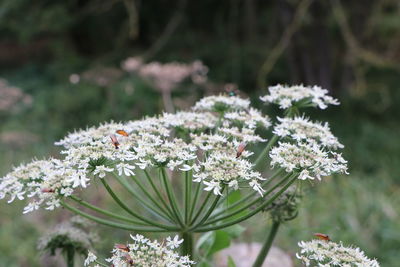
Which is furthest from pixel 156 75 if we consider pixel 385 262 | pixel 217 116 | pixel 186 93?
pixel 217 116

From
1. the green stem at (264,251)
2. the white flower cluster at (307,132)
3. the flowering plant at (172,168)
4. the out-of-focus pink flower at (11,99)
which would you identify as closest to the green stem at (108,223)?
the flowering plant at (172,168)

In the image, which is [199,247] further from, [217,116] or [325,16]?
[325,16]

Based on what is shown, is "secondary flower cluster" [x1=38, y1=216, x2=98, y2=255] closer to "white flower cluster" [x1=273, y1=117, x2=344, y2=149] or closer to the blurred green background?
"white flower cluster" [x1=273, y1=117, x2=344, y2=149]

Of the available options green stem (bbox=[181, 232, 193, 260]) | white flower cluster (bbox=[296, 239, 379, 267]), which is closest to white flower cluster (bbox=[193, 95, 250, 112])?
green stem (bbox=[181, 232, 193, 260])

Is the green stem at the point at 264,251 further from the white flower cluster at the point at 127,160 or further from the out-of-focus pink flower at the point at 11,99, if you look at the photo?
the out-of-focus pink flower at the point at 11,99

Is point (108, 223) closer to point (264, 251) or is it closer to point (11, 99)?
point (264, 251)

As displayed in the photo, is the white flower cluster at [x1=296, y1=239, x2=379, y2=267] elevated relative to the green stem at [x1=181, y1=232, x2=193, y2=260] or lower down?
elevated
